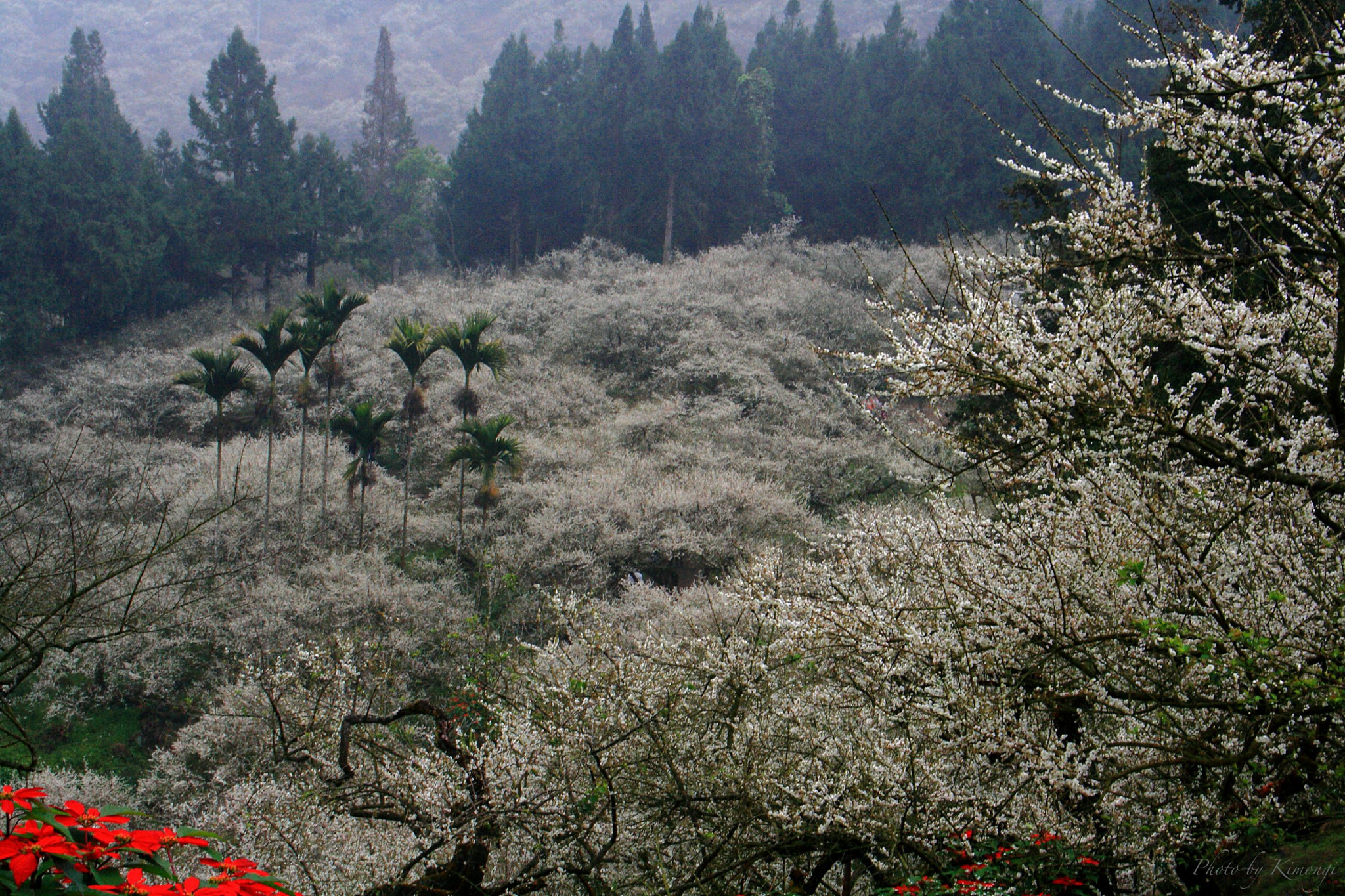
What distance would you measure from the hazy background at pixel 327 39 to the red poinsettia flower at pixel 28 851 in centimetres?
9119

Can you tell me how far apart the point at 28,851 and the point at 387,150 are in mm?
54161

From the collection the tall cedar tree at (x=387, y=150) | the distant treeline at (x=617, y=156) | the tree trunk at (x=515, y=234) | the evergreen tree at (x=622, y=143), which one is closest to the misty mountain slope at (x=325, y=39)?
the tall cedar tree at (x=387, y=150)

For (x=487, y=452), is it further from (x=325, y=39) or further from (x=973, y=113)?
(x=325, y=39)

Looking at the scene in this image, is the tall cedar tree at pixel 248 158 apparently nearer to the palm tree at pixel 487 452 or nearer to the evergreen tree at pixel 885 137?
the palm tree at pixel 487 452

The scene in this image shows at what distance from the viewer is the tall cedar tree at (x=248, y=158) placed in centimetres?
3142

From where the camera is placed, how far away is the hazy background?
92438 mm

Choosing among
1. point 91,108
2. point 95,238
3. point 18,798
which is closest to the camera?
point 18,798

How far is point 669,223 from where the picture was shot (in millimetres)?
Result: 34344

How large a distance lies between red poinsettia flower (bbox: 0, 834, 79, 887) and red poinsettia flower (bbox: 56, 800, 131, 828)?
7 centimetres

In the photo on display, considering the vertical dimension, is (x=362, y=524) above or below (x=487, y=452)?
below

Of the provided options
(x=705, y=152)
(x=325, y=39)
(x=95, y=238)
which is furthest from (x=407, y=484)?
(x=325, y=39)

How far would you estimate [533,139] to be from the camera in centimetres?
3628

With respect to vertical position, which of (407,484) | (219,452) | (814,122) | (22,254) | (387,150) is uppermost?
(387,150)

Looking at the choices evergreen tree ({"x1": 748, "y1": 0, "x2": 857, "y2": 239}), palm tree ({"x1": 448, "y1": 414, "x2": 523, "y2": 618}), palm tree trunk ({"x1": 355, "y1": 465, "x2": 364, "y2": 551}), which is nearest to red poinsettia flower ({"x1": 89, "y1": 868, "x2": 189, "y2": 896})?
palm tree ({"x1": 448, "y1": 414, "x2": 523, "y2": 618})
